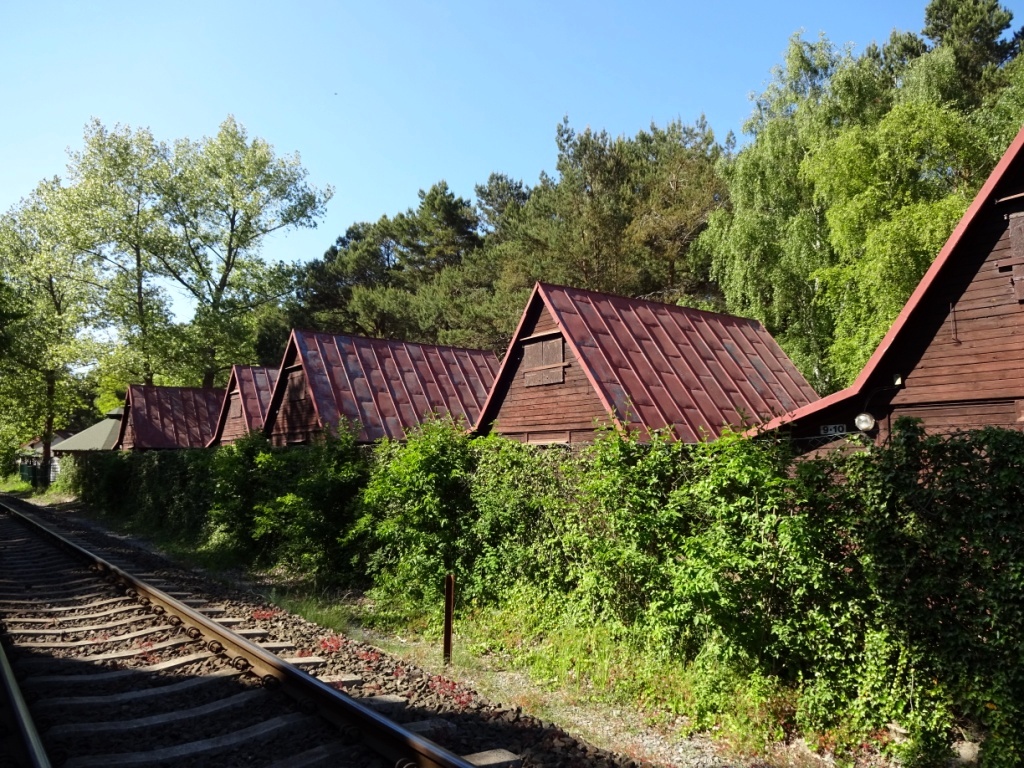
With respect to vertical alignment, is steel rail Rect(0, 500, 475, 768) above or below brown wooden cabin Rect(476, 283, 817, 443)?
below

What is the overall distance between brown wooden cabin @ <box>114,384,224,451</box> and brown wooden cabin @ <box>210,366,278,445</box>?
7.07m

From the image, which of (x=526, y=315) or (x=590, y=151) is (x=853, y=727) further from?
(x=590, y=151)

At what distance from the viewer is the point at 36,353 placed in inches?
1560

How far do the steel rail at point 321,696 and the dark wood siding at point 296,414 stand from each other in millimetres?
11869

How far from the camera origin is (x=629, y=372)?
14.3 m

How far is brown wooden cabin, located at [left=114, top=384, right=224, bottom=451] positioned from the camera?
35062mm

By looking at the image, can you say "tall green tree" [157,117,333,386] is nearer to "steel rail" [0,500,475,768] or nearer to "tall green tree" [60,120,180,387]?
"tall green tree" [60,120,180,387]

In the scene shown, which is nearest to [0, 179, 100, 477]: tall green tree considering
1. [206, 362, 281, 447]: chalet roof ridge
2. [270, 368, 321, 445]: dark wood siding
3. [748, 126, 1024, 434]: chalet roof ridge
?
[206, 362, 281, 447]: chalet roof ridge

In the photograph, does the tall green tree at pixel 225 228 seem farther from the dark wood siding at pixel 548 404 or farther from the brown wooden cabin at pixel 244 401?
the dark wood siding at pixel 548 404

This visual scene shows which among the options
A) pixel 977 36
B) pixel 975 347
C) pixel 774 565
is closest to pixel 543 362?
pixel 975 347

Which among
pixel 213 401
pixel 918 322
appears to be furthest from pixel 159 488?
pixel 918 322

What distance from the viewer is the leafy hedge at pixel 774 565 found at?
479 centimetres

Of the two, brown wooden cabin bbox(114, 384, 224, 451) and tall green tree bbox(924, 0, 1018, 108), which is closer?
tall green tree bbox(924, 0, 1018, 108)

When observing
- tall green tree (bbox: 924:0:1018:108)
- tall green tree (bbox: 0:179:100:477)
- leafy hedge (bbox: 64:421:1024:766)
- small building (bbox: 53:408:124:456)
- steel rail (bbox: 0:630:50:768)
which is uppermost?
tall green tree (bbox: 924:0:1018:108)
